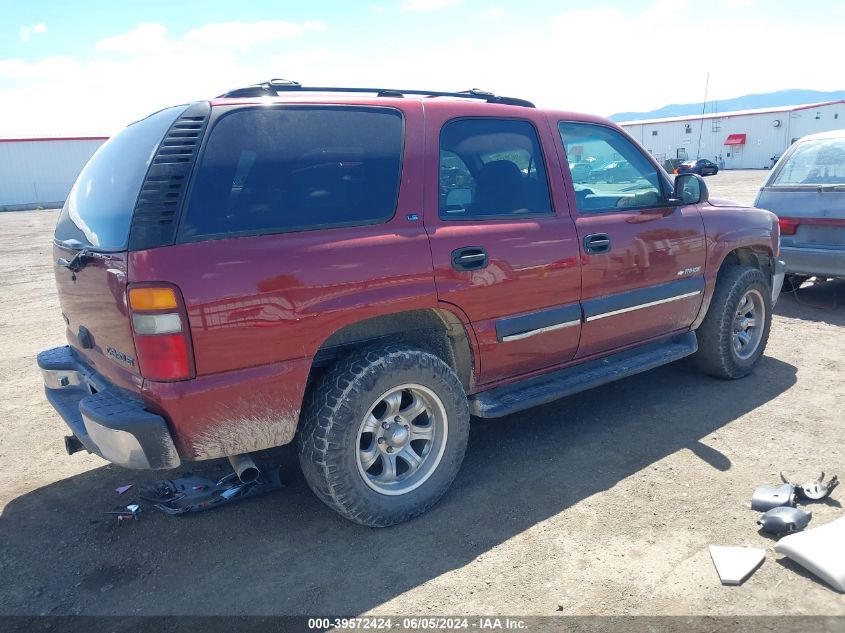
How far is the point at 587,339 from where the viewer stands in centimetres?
385

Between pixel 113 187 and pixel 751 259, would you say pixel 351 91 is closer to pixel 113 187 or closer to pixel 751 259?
pixel 113 187

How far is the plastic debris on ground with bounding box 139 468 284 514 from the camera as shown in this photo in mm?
3248

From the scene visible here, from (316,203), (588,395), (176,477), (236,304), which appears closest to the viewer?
(236,304)

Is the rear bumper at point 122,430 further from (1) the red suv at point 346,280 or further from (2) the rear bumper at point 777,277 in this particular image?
(2) the rear bumper at point 777,277

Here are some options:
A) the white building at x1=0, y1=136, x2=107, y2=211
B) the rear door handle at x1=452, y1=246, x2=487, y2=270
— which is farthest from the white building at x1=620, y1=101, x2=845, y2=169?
the rear door handle at x1=452, y1=246, x2=487, y2=270

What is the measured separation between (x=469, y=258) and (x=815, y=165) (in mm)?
5620

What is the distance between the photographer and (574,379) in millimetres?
3840

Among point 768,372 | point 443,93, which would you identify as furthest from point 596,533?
point 768,372

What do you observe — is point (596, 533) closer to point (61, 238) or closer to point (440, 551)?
point (440, 551)

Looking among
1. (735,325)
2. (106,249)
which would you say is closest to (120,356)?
(106,249)

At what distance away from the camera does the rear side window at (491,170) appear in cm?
331

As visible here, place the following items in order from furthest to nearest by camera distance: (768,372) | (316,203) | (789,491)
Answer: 1. (768,372)
2. (789,491)
3. (316,203)

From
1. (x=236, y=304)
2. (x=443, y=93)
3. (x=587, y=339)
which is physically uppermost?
A: (x=443, y=93)

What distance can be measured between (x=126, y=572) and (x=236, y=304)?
4.52 ft
